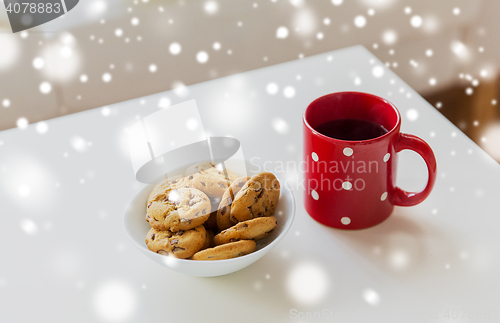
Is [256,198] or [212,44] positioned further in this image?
[212,44]

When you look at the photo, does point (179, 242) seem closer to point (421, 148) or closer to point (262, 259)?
point (262, 259)

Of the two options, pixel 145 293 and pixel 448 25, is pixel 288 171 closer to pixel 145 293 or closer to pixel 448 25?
pixel 145 293

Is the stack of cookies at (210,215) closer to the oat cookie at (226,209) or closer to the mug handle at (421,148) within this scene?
the oat cookie at (226,209)

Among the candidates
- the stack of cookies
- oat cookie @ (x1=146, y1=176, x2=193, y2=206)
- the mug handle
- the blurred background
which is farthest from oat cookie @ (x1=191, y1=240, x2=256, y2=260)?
the blurred background

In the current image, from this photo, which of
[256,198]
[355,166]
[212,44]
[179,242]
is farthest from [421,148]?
[212,44]

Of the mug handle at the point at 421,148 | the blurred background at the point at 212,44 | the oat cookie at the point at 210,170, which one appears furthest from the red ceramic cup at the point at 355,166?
the blurred background at the point at 212,44

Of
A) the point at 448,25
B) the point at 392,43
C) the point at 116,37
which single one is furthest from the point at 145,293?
the point at 448,25
